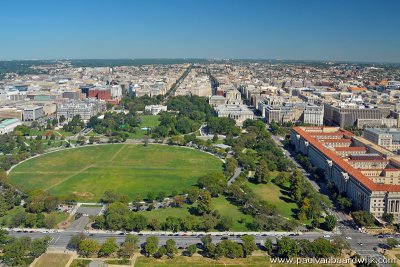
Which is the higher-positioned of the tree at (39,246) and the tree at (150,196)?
the tree at (150,196)

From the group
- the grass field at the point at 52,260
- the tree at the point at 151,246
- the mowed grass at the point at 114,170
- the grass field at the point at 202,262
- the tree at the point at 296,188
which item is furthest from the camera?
the mowed grass at the point at 114,170

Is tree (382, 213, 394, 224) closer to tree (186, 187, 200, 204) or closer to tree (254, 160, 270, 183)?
tree (254, 160, 270, 183)

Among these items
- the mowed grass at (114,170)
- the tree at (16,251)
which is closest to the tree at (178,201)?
the mowed grass at (114,170)

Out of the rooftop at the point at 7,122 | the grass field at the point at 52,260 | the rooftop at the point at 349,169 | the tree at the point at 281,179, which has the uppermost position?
the rooftop at the point at 349,169

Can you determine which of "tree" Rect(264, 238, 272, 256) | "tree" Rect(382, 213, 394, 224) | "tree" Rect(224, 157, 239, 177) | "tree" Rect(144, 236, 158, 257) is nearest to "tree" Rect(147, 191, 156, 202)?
"tree" Rect(144, 236, 158, 257)

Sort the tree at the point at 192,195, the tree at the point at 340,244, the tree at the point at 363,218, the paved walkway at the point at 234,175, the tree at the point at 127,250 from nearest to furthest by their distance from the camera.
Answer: the tree at the point at 127,250, the tree at the point at 340,244, the tree at the point at 363,218, the tree at the point at 192,195, the paved walkway at the point at 234,175

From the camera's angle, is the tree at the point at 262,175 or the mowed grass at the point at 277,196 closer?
the mowed grass at the point at 277,196

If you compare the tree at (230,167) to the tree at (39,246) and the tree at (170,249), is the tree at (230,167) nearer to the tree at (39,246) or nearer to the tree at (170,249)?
the tree at (170,249)

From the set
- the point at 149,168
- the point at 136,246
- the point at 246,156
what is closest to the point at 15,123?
the point at 149,168
